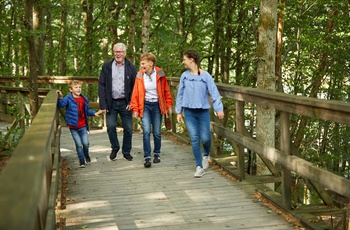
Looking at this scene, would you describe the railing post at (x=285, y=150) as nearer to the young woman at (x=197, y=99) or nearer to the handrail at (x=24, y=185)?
the young woman at (x=197, y=99)

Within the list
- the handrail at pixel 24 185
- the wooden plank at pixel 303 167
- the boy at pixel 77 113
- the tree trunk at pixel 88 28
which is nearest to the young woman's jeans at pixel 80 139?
the boy at pixel 77 113

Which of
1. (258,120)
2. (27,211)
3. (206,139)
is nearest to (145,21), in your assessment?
(258,120)

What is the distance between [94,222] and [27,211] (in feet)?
12.6

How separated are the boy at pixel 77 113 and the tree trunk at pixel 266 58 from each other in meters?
4.09

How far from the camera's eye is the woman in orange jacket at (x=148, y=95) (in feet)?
26.0

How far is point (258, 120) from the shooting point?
10.9 meters

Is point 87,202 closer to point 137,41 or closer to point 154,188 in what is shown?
point 154,188

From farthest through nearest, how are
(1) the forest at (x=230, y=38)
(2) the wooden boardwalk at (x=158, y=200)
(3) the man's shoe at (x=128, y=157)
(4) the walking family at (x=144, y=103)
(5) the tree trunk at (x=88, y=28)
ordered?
(5) the tree trunk at (x=88, y=28) → (1) the forest at (x=230, y=38) → (3) the man's shoe at (x=128, y=157) → (4) the walking family at (x=144, y=103) → (2) the wooden boardwalk at (x=158, y=200)

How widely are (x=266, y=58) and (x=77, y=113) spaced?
4.65 metres

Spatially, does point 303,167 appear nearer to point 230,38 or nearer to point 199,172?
point 199,172

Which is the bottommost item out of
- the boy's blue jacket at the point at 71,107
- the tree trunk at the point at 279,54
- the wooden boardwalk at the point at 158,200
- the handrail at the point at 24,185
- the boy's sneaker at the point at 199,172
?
the wooden boardwalk at the point at 158,200

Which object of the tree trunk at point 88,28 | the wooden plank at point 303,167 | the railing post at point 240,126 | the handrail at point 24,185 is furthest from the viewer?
the tree trunk at point 88,28

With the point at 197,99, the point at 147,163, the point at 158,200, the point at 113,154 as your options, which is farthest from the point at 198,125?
the point at 113,154

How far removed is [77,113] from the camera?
8156mm
